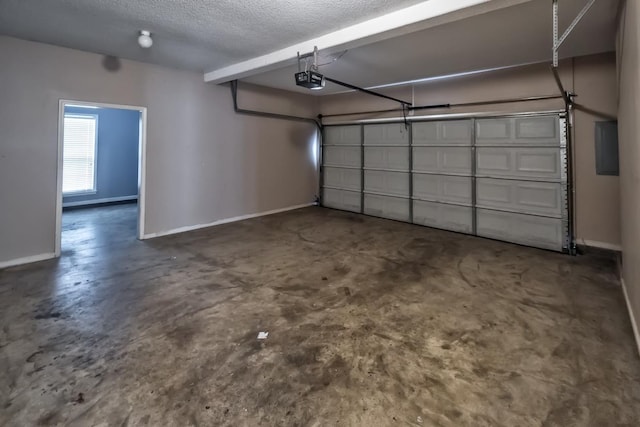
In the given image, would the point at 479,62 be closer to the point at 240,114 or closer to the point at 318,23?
the point at 318,23

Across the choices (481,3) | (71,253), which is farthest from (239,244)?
(481,3)

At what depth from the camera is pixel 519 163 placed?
4.77 m

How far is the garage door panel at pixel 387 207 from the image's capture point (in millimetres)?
6242

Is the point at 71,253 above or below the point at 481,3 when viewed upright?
below

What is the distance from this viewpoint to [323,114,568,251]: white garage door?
4.54m

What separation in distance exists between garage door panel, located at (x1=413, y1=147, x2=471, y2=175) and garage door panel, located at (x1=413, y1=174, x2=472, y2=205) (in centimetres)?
12

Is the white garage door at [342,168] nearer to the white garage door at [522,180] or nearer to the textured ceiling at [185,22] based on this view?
the white garage door at [522,180]

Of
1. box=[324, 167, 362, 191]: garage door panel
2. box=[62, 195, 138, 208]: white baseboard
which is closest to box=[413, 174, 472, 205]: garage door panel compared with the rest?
box=[324, 167, 362, 191]: garage door panel

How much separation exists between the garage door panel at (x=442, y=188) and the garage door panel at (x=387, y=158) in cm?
39

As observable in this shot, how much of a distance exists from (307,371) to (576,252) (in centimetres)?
429

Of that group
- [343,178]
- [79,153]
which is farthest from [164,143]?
[343,178]

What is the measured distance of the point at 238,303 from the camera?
2.81 metres

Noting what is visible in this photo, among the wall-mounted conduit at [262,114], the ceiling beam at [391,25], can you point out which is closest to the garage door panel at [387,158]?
the wall-mounted conduit at [262,114]

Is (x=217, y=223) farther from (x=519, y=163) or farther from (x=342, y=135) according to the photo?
(x=519, y=163)
